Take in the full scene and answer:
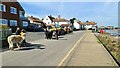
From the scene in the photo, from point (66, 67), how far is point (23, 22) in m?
59.3

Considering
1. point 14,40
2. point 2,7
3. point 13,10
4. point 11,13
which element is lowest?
point 14,40

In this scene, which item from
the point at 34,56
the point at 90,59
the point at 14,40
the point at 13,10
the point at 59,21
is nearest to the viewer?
the point at 90,59

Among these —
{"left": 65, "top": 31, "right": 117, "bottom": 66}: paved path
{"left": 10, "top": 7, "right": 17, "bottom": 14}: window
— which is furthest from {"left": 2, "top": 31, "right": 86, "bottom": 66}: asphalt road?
{"left": 10, "top": 7, "right": 17, "bottom": 14}: window

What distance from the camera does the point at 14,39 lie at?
19.5 m

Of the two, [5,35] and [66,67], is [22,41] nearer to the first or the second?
[5,35]

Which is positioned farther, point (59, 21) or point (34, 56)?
point (59, 21)

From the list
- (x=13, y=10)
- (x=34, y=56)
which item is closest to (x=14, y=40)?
(x=34, y=56)

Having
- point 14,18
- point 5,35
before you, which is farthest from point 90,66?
point 14,18

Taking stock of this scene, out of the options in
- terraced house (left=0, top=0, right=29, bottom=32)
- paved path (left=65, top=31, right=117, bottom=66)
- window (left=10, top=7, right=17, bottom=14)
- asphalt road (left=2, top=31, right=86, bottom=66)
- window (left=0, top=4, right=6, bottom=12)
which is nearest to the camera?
asphalt road (left=2, top=31, right=86, bottom=66)

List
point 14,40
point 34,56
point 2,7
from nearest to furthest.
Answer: point 34,56
point 14,40
point 2,7

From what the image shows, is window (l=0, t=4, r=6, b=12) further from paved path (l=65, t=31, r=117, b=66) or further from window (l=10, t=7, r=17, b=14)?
paved path (l=65, t=31, r=117, b=66)

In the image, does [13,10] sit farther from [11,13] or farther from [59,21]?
[59,21]

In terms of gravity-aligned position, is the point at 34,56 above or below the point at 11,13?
below

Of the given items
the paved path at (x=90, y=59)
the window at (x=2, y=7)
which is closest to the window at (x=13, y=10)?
the window at (x=2, y=7)
